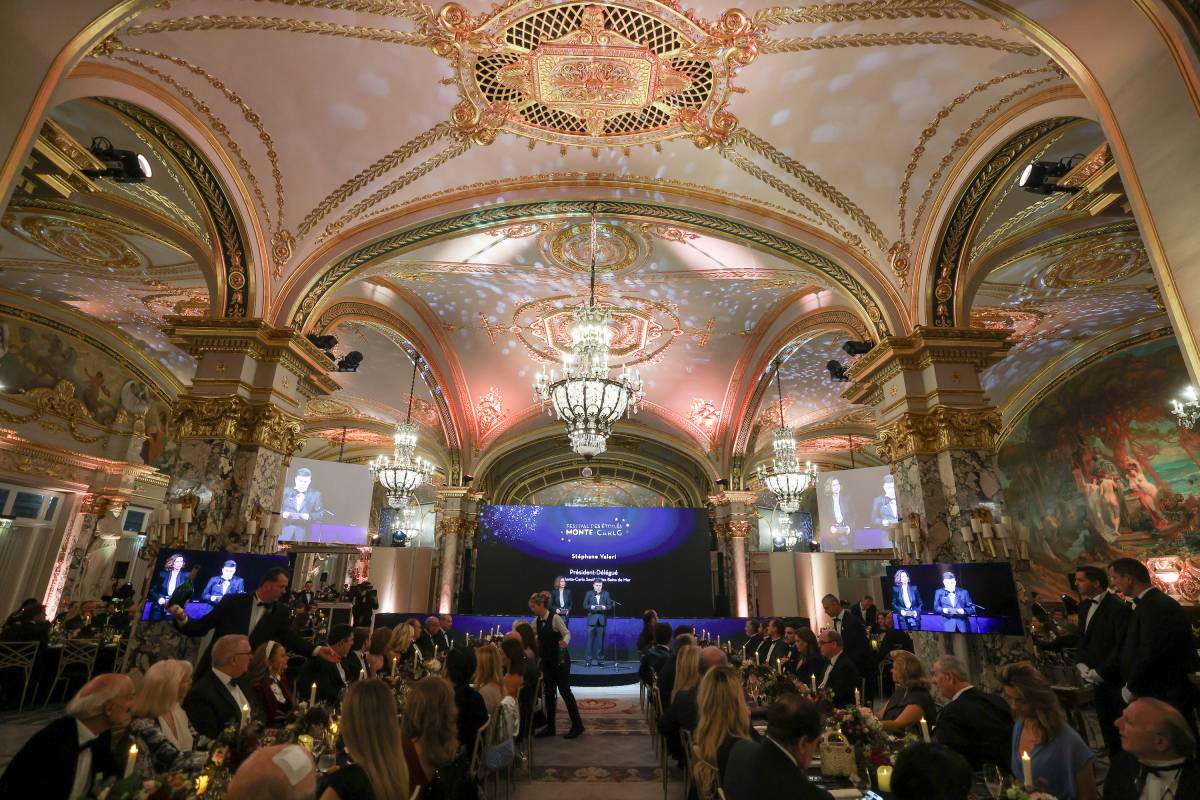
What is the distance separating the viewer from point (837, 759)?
2783 millimetres

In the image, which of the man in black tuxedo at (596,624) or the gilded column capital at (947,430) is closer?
the gilded column capital at (947,430)

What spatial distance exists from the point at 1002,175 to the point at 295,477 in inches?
450

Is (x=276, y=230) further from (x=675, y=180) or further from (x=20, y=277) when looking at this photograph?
(x=20, y=277)

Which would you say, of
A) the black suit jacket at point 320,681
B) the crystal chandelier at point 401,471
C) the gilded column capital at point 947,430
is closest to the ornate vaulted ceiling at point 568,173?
the gilded column capital at point 947,430

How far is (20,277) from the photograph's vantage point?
971 centimetres

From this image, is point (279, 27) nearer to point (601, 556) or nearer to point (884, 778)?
point (884, 778)

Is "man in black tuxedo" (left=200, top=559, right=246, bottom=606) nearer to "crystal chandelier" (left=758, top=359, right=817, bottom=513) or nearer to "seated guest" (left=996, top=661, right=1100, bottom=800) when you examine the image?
"seated guest" (left=996, top=661, right=1100, bottom=800)

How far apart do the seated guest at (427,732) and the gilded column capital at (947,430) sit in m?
5.79

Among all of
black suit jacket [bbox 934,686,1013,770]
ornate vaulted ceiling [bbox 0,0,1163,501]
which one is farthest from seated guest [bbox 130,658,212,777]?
ornate vaulted ceiling [bbox 0,0,1163,501]

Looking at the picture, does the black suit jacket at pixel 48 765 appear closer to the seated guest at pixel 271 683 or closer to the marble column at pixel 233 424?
the seated guest at pixel 271 683

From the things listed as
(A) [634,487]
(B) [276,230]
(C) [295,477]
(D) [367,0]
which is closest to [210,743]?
(D) [367,0]

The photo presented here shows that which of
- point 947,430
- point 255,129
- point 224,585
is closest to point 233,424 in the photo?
point 224,585

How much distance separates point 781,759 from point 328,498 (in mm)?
10435

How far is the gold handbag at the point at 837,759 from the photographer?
276 cm
